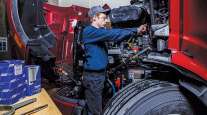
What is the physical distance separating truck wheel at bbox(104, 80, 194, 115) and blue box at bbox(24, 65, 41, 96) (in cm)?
65

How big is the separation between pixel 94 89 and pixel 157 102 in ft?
4.28

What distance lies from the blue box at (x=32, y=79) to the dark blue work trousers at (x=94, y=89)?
73 cm

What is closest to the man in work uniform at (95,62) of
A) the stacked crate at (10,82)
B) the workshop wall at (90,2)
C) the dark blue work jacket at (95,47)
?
the dark blue work jacket at (95,47)

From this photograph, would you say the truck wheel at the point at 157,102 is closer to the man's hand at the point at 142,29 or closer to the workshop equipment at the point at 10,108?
the workshop equipment at the point at 10,108

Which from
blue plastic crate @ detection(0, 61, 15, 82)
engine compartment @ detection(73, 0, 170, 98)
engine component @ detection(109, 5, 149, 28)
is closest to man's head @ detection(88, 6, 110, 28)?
engine compartment @ detection(73, 0, 170, 98)

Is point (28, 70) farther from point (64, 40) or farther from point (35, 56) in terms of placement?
point (64, 40)

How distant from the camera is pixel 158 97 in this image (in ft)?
7.76

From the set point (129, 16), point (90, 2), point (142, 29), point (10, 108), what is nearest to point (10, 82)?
point (10, 108)

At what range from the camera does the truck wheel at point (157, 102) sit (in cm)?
235

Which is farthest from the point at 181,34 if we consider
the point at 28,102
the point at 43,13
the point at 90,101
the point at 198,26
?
the point at 43,13

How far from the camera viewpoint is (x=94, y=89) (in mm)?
3590

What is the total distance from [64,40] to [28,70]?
2.56m

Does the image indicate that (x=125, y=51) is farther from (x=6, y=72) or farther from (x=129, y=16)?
(x=6, y=72)

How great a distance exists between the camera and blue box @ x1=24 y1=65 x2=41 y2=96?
2.78 m
